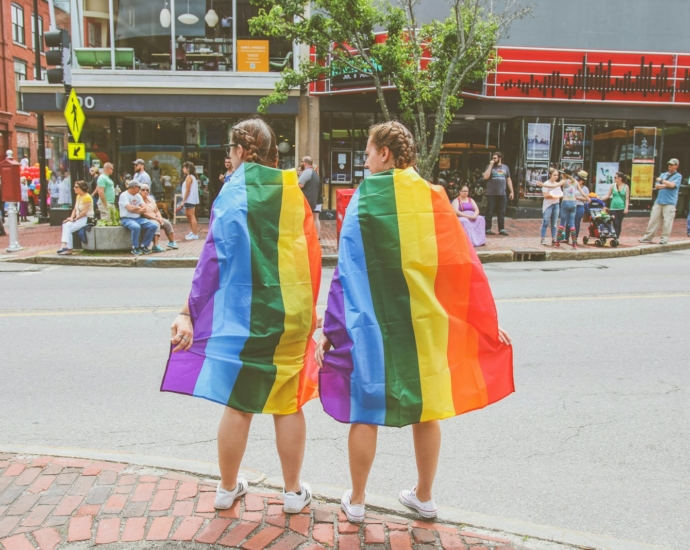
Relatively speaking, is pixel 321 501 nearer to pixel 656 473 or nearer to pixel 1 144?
pixel 656 473

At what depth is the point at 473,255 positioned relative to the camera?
3096 mm

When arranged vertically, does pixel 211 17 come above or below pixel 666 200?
above

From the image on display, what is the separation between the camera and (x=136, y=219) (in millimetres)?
13258

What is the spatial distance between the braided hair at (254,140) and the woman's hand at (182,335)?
2.64 ft

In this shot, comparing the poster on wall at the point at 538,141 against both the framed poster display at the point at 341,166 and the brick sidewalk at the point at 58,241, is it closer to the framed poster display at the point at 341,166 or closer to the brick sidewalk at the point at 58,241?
the framed poster display at the point at 341,166

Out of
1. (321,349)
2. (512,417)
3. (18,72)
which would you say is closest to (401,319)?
(321,349)

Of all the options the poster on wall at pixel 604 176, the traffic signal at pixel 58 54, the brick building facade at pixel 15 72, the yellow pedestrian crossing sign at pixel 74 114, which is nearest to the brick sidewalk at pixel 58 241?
the yellow pedestrian crossing sign at pixel 74 114

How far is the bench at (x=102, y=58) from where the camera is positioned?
20.0m

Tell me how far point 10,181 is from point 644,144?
59.0 feet

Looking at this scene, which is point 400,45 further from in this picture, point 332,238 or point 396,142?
point 396,142

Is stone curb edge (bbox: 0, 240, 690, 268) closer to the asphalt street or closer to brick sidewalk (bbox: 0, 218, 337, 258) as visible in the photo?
brick sidewalk (bbox: 0, 218, 337, 258)

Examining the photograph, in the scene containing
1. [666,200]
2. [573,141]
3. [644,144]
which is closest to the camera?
[666,200]

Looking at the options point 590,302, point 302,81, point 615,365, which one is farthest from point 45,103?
point 615,365

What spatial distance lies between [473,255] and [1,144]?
3941cm
